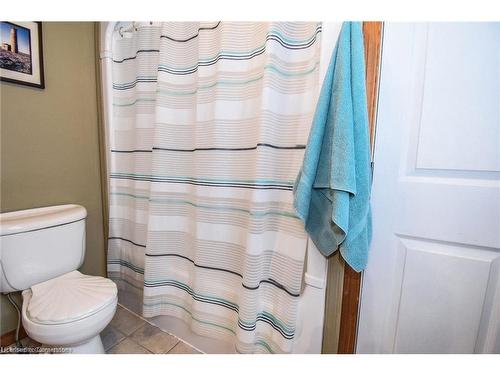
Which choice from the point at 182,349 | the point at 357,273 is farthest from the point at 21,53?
the point at 357,273

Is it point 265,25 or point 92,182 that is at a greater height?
point 265,25

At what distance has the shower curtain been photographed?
87cm

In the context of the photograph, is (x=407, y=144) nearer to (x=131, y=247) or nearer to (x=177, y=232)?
(x=177, y=232)

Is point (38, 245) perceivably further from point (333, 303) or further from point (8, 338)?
point (333, 303)

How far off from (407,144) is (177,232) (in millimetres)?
1096

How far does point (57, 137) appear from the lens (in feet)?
4.34

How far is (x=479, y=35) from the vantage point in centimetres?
67

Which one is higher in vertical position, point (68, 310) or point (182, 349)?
point (68, 310)

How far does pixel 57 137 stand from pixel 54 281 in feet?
2.65

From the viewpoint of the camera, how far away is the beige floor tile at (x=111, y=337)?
49.8 inches

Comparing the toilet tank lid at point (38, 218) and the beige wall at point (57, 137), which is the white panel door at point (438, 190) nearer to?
the toilet tank lid at point (38, 218)

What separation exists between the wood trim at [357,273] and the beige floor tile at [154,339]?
925 mm
